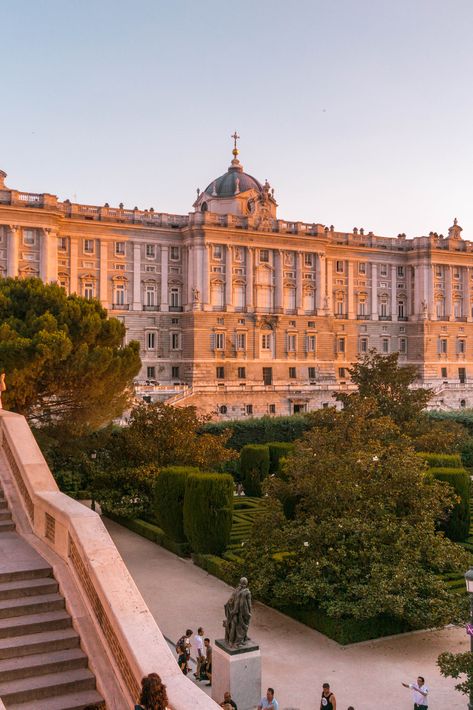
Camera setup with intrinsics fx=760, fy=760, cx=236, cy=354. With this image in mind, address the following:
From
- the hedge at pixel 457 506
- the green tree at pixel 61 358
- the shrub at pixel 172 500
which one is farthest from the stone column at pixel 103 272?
the hedge at pixel 457 506

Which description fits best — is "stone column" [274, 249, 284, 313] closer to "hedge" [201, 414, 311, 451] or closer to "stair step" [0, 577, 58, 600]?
"hedge" [201, 414, 311, 451]

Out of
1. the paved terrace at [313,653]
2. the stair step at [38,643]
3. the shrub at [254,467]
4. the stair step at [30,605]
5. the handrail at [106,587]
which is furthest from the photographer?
the shrub at [254,467]

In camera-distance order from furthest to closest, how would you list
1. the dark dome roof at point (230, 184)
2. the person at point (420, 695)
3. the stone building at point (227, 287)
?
the dark dome roof at point (230, 184)
the stone building at point (227, 287)
the person at point (420, 695)

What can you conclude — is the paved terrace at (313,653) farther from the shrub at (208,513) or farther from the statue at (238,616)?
the shrub at (208,513)

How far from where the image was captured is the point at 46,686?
839cm

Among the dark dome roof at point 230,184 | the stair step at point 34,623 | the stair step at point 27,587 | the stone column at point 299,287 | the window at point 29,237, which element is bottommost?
the stair step at point 34,623

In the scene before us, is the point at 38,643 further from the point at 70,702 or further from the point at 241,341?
the point at 241,341

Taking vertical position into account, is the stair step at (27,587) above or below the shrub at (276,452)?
above

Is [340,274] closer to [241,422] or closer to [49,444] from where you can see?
[241,422]

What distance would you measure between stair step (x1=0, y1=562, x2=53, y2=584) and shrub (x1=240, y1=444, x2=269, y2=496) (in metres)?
26.8

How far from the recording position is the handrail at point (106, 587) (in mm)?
7938

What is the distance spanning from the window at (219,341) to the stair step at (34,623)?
205ft

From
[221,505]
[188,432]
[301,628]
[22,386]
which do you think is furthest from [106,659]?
[188,432]

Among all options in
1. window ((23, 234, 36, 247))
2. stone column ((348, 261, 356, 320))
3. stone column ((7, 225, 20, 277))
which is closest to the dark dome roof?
stone column ((348, 261, 356, 320))
